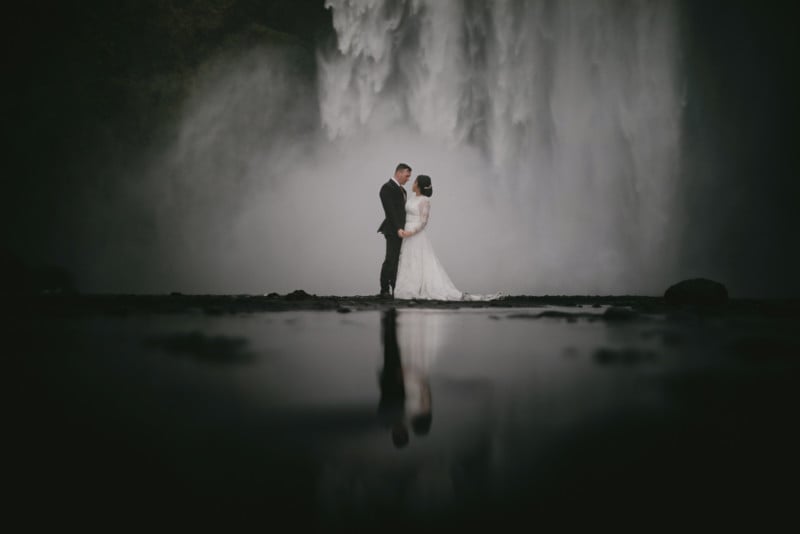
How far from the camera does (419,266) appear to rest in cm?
1088

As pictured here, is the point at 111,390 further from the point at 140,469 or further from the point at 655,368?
the point at 655,368

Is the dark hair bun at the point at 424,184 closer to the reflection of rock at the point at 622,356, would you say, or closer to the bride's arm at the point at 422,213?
the bride's arm at the point at 422,213

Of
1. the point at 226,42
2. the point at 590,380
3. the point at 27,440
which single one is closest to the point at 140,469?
the point at 27,440

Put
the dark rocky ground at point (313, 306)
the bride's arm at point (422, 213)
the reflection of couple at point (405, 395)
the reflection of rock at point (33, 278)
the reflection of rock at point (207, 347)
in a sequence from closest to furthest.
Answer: the reflection of couple at point (405, 395), the reflection of rock at point (207, 347), the dark rocky ground at point (313, 306), the bride's arm at point (422, 213), the reflection of rock at point (33, 278)

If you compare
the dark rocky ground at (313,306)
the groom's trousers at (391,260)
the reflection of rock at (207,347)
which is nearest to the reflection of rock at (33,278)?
the dark rocky ground at (313,306)

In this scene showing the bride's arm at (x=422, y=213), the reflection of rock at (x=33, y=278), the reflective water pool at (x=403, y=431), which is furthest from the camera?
the reflection of rock at (x=33, y=278)

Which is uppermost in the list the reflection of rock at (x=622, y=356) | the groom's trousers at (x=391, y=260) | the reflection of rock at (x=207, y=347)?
the groom's trousers at (x=391, y=260)

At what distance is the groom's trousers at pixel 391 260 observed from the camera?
1102 cm

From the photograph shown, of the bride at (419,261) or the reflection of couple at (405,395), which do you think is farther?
the bride at (419,261)

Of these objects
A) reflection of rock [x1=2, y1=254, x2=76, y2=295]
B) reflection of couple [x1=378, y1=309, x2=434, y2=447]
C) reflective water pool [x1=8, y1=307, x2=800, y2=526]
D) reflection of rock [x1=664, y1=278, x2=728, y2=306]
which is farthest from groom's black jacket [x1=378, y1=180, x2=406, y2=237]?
reflection of rock [x1=2, y1=254, x2=76, y2=295]

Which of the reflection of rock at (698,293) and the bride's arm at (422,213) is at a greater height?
the bride's arm at (422,213)

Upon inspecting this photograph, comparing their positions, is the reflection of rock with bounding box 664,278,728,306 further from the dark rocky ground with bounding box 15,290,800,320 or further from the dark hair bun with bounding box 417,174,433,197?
the dark hair bun with bounding box 417,174,433,197

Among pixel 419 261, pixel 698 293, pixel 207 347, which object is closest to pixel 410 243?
pixel 419 261

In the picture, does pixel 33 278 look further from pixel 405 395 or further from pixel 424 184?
pixel 405 395
